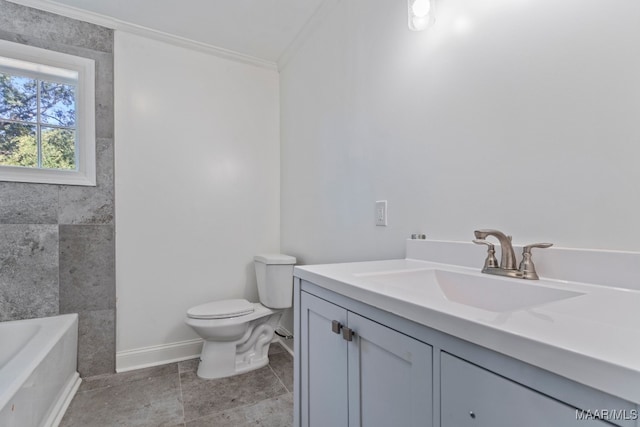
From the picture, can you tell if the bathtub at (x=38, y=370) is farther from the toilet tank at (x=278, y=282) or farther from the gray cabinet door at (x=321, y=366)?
the toilet tank at (x=278, y=282)

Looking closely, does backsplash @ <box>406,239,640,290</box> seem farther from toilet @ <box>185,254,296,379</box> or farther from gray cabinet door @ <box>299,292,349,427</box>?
toilet @ <box>185,254,296,379</box>

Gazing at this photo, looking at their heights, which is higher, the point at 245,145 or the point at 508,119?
the point at 245,145

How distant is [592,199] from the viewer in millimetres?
757

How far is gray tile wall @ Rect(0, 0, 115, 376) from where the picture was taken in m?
1.79

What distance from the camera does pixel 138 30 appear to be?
209 centimetres

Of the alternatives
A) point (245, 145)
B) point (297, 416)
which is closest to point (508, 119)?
point (297, 416)

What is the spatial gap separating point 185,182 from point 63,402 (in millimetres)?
1437

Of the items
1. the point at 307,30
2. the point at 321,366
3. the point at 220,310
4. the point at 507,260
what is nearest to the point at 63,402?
the point at 220,310

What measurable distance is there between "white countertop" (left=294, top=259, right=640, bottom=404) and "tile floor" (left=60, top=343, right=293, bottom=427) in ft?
4.02

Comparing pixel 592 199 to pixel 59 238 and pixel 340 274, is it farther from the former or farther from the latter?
pixel 59 238

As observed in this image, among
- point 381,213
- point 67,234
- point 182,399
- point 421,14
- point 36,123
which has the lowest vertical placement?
point 182,399

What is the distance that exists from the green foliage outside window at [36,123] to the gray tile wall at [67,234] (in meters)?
0.20

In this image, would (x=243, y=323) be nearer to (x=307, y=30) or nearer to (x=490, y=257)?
(x=490, y=257)

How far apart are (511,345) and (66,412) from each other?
2.12 metres
